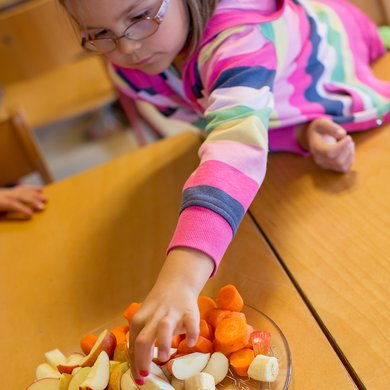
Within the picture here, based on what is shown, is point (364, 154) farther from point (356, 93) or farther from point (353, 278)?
point (353, 278)

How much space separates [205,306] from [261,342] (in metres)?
0.08

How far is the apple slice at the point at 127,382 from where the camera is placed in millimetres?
482

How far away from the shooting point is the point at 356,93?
79cm

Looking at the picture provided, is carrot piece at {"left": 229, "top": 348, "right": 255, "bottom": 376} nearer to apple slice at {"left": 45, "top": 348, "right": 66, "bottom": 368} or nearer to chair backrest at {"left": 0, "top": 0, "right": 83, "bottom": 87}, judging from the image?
apple slice at {"left": 45, "top": 348, "right": 66, "bottom": 368}

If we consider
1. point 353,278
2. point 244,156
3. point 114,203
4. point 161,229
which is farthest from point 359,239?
point 114,203

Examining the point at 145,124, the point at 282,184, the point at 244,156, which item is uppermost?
the point at 244,156

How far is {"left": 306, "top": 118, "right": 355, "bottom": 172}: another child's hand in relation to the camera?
70 centimetres

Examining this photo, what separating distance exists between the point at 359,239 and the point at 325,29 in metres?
0.41

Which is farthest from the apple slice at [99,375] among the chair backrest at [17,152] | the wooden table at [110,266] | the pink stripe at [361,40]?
the chair backrest at [17,152]

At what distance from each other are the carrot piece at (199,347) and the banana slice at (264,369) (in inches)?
1.9

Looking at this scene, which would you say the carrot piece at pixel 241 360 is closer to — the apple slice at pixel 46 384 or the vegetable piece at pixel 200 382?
the vegetable piece at pixel 200 382

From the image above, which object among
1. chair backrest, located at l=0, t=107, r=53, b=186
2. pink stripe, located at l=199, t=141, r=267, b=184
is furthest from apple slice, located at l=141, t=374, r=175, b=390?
chair backrest, located at l=0, t=107, r=53, b=186

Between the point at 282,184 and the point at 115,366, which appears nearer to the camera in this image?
the point at 115,366

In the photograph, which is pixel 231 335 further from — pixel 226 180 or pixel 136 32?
pixel 136 32
